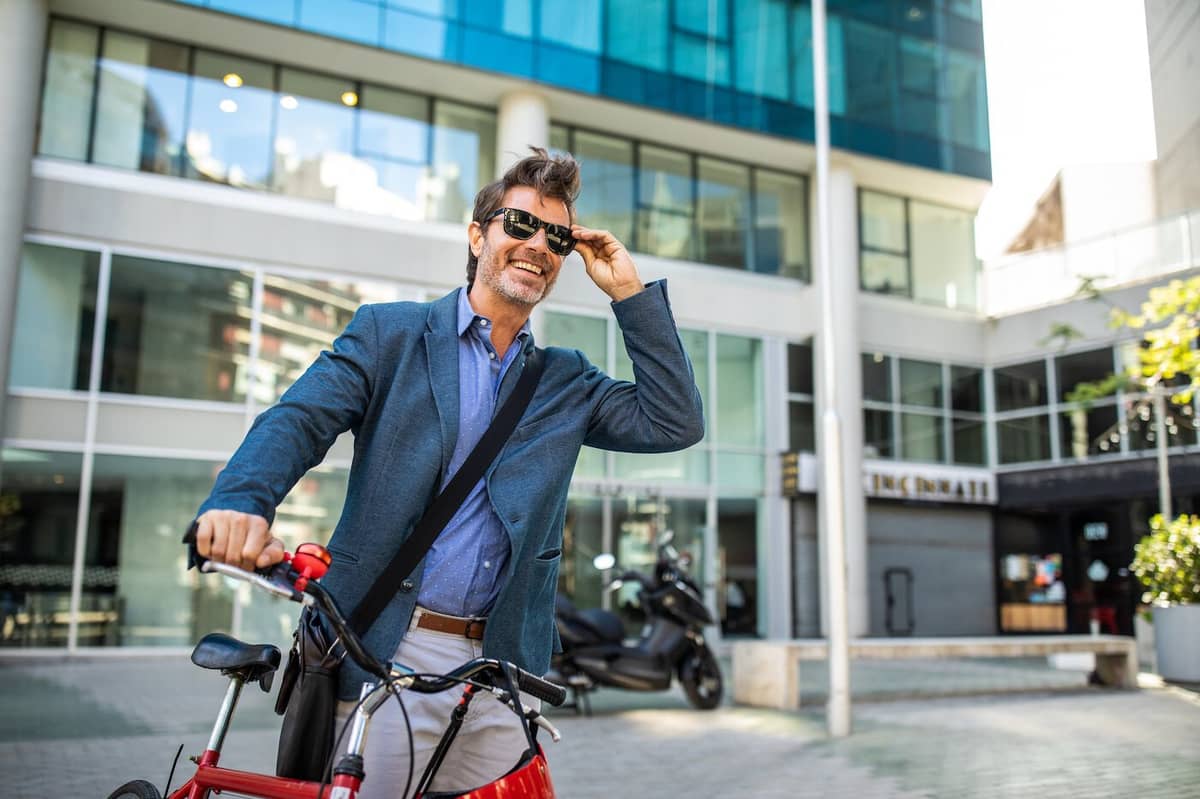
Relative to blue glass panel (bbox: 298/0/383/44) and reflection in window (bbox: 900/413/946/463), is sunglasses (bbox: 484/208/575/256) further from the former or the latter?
reflection in window (bbox: 900/413/946/463)

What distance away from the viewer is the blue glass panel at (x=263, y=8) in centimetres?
1597

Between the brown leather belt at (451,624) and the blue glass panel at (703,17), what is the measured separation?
1855 cm

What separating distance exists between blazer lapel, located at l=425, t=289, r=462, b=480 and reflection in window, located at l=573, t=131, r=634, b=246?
1716 centimetres

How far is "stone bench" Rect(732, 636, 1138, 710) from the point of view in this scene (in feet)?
33.0

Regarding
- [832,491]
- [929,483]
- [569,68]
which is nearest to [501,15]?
[569,68]

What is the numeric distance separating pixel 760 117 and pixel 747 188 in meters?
1.65

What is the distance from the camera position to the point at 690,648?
9844mm

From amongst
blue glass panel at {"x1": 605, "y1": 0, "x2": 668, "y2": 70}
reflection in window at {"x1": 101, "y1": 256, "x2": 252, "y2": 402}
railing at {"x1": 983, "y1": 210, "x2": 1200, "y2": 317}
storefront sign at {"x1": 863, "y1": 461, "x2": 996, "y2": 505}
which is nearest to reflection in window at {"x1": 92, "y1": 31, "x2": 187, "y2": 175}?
reflection in window at {"x1": 101, "y1": 256, "x2": 252, "y2": 402}

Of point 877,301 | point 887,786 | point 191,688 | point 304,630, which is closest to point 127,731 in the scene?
point 191,688

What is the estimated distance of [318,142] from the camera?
685 inches

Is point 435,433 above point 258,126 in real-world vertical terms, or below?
below

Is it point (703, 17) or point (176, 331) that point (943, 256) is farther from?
point (176, 331)

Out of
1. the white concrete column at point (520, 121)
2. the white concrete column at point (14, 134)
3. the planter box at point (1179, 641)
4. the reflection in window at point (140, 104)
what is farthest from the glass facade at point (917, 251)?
the white concrete column at point (14, 134)

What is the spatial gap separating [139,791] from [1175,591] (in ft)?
39.2
